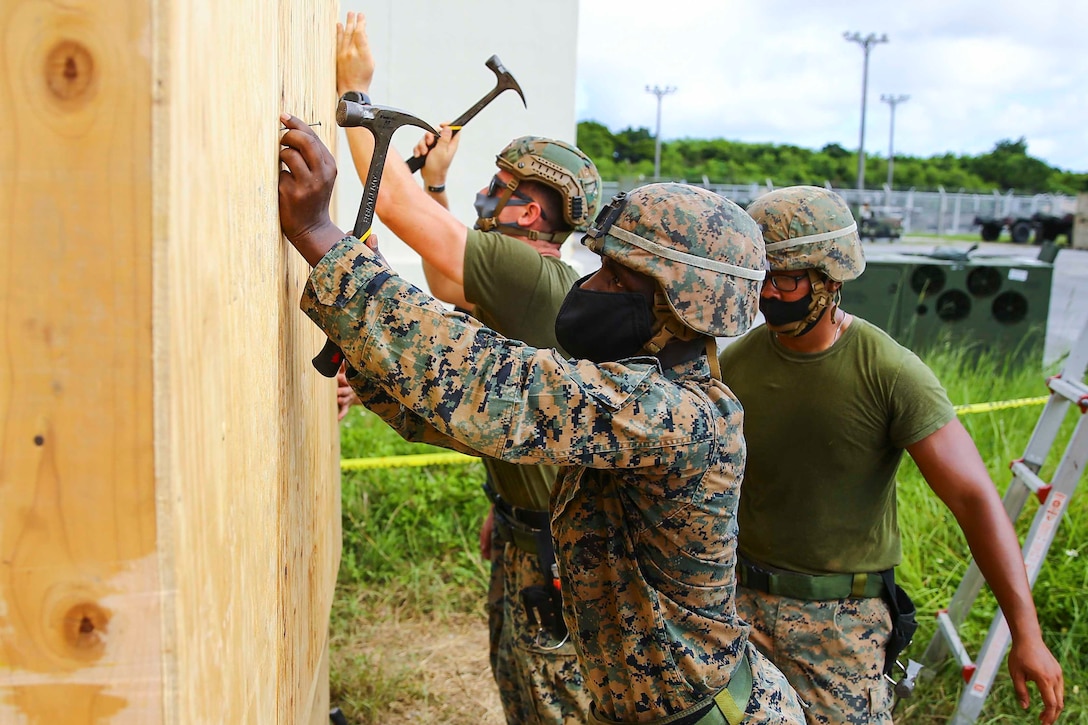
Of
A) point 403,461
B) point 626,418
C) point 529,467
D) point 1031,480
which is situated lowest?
point 403,461

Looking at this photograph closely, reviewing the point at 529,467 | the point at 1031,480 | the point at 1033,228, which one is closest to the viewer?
the point at 529,467

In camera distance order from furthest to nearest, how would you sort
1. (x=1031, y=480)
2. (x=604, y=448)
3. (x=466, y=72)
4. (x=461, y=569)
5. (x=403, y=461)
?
(x=466, y=72) < (x=403, y=461) < (x=461, y=569) < (x=1031, y=480) < (x=604, y=448)

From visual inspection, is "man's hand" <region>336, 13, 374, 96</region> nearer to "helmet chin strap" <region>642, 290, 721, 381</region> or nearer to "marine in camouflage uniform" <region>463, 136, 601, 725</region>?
"marine in camouflage uniform" <region>463, 136, 601, 725</region>

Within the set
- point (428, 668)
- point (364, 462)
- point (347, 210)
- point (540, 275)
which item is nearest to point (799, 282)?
point (540, 275)

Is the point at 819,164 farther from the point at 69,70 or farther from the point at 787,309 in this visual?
the point at 69,70

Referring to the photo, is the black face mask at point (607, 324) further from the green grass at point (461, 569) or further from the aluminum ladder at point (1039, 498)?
the green grass at point (461, 569)

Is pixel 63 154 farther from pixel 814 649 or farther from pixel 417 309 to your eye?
pixel 814 649

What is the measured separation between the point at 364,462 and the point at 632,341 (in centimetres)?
392

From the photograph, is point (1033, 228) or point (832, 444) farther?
point (1033, 228)

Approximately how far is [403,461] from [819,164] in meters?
61.4

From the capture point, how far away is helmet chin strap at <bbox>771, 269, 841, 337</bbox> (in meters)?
2.75

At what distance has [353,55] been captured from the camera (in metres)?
2.34

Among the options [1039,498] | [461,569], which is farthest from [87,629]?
[461,569]

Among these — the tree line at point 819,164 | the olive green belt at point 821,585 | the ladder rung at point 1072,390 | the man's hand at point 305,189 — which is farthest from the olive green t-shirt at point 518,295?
the tree line at point 819,164
